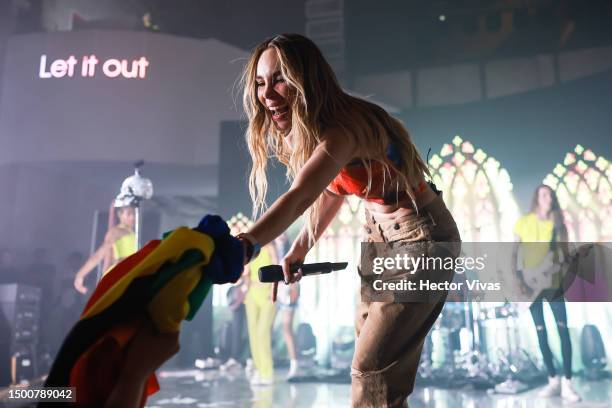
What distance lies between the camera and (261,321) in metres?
3.46

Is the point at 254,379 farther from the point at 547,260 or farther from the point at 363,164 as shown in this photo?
the point at 363,164

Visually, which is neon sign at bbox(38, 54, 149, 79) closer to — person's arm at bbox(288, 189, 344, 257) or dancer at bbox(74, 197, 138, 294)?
dancer at bbox(74, 197, 138, 294)

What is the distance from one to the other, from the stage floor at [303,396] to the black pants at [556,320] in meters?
0.22

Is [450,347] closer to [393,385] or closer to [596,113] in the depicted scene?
[596,113]

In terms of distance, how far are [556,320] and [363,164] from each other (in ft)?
8.78

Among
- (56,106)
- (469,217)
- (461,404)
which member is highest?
(56,106)

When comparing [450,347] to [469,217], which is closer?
[450,347]

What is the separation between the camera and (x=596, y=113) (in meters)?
3.42

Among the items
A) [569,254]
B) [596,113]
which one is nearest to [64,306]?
[569,254]

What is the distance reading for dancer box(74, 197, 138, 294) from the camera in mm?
3572

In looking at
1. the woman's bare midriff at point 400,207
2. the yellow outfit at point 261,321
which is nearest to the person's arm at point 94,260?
the yellow outfit at point 261,321

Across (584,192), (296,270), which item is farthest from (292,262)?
(584,192)

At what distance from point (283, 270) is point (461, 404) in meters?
2.12

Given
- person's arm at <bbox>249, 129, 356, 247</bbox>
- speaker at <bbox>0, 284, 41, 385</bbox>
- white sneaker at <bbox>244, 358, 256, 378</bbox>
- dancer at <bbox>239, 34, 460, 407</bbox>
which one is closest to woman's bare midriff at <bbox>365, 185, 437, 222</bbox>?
dancer at <bbox>239, 34, 460, 407</bbox>
